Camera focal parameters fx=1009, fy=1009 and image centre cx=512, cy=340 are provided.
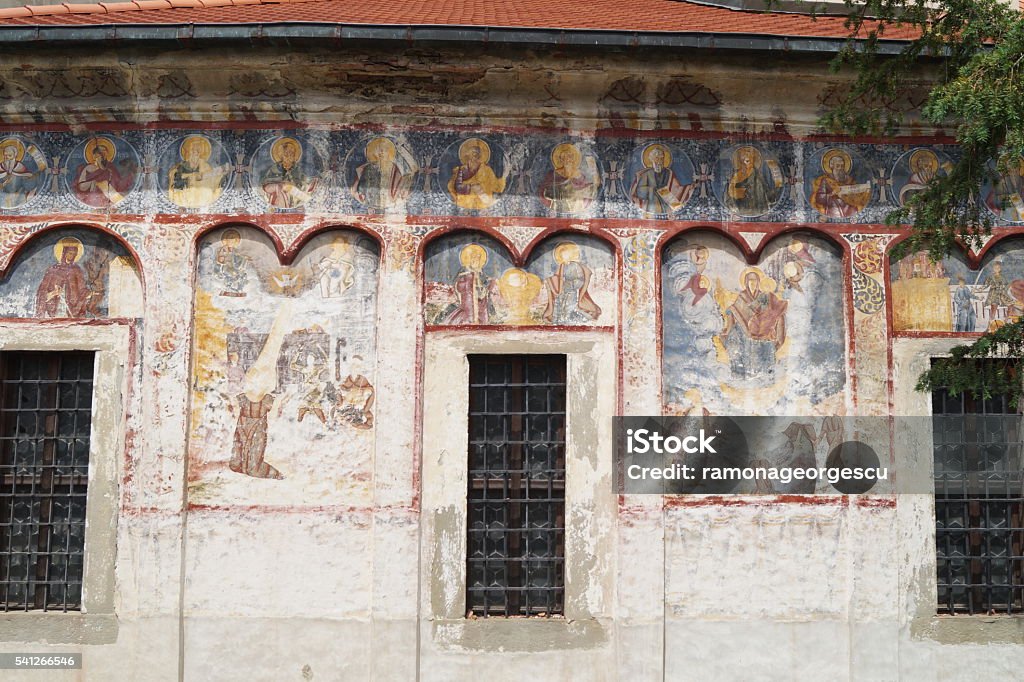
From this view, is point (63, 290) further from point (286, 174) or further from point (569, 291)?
point (569, 291)

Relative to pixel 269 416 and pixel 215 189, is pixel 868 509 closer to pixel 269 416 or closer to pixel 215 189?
pixel 269 416

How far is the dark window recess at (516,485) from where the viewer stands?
22.4ft

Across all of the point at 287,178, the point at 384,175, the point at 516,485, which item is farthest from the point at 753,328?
the point at 287,178

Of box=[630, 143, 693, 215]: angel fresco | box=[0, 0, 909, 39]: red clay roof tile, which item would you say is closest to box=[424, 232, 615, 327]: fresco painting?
box=[630, 143, 693, 215]: angel fresco

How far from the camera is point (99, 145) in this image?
7.10 meters

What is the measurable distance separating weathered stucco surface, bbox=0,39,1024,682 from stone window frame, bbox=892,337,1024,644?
21 millimetres

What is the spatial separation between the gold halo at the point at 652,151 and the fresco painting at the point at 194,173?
2.91m

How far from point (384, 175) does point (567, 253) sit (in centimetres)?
139

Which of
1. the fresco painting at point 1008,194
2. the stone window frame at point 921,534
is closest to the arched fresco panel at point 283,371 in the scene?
the stone window frame at point 921,534

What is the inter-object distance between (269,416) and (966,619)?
4916 mm

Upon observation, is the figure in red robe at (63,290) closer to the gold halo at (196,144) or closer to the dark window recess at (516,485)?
the gold halo at (196,144)

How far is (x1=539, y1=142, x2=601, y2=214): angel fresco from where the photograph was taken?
7.07 metres

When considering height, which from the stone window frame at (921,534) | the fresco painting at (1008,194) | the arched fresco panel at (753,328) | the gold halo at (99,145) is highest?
the gold halo at (99,145)

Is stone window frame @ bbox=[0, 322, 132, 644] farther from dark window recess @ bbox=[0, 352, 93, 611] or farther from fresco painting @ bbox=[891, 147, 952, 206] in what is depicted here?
fresco painting @ bbox=[891, 147, 952, 206]
